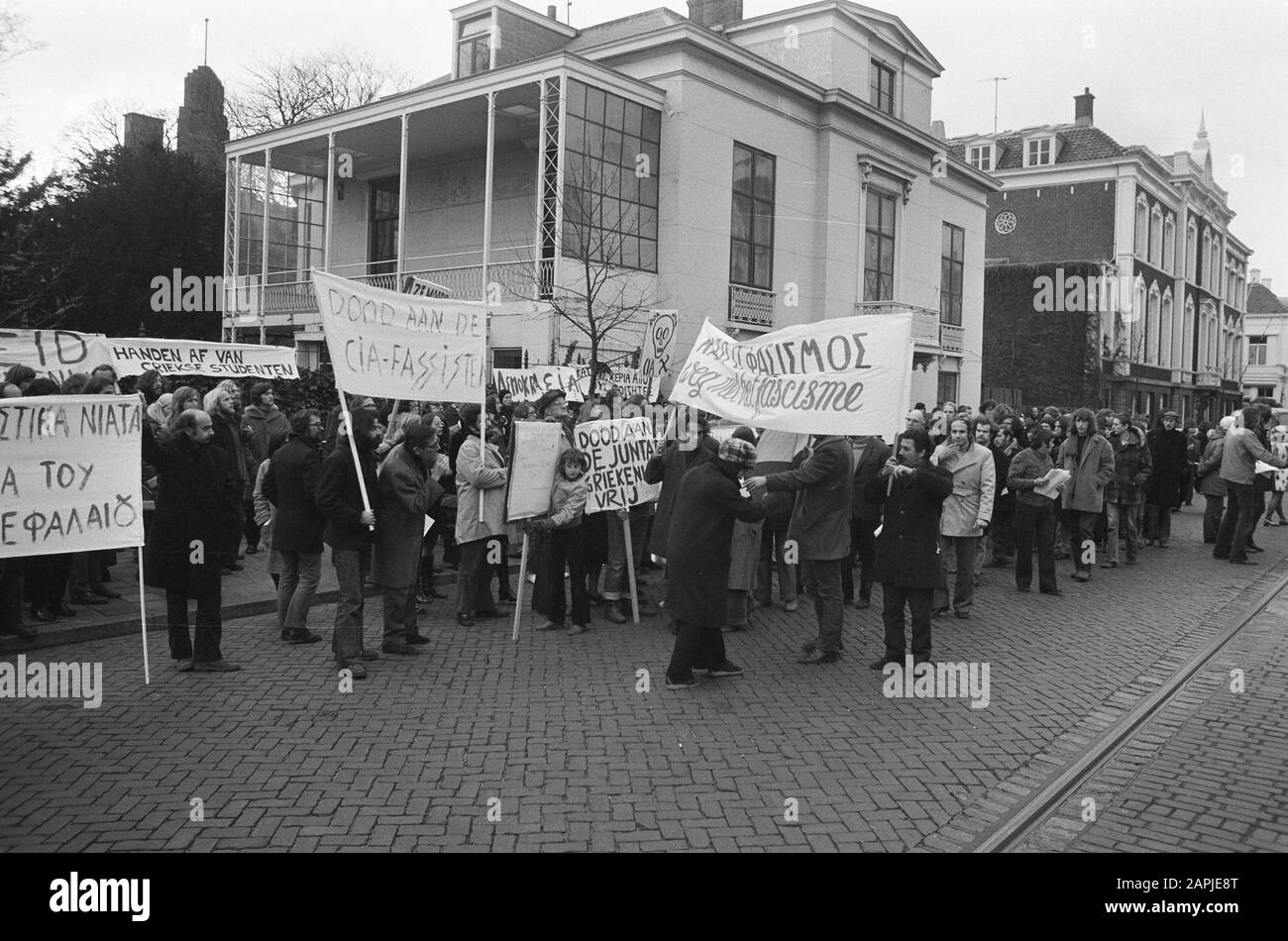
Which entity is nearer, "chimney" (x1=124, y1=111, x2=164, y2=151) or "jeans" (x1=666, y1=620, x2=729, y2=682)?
"jeans" (x1=666, y1=620, x2=729, y2=682)

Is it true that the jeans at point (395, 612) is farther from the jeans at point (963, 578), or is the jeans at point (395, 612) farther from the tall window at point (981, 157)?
the tall window at point (981, 157)

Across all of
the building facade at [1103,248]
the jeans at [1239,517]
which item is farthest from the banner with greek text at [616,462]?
A: the building facade at [1103,248]

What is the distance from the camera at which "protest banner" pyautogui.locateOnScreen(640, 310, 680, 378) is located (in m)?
13.7

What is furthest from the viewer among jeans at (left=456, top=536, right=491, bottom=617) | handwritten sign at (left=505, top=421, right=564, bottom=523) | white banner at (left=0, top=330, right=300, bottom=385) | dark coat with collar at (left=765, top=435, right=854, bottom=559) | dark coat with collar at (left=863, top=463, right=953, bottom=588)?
white banner at (left=0, top=330, right=300, bottom=385)

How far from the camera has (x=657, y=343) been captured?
13930 millimetres

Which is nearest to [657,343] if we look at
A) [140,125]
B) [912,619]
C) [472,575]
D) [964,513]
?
[964,513]

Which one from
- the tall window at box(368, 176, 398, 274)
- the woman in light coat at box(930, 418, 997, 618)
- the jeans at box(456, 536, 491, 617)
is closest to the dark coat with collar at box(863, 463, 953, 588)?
the woman in light coat at box(930, 418, 997, 618)

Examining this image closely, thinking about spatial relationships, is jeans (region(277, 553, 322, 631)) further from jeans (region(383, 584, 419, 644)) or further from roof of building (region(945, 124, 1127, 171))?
roof of building (region(945, 124, 1127, 171))

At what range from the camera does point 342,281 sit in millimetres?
7641

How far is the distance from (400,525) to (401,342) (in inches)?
58.3

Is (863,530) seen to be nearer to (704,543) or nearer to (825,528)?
(825,528)

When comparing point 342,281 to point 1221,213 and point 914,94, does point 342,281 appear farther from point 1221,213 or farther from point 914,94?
point 1221,213

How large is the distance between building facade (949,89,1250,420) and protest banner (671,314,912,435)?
34602mm
